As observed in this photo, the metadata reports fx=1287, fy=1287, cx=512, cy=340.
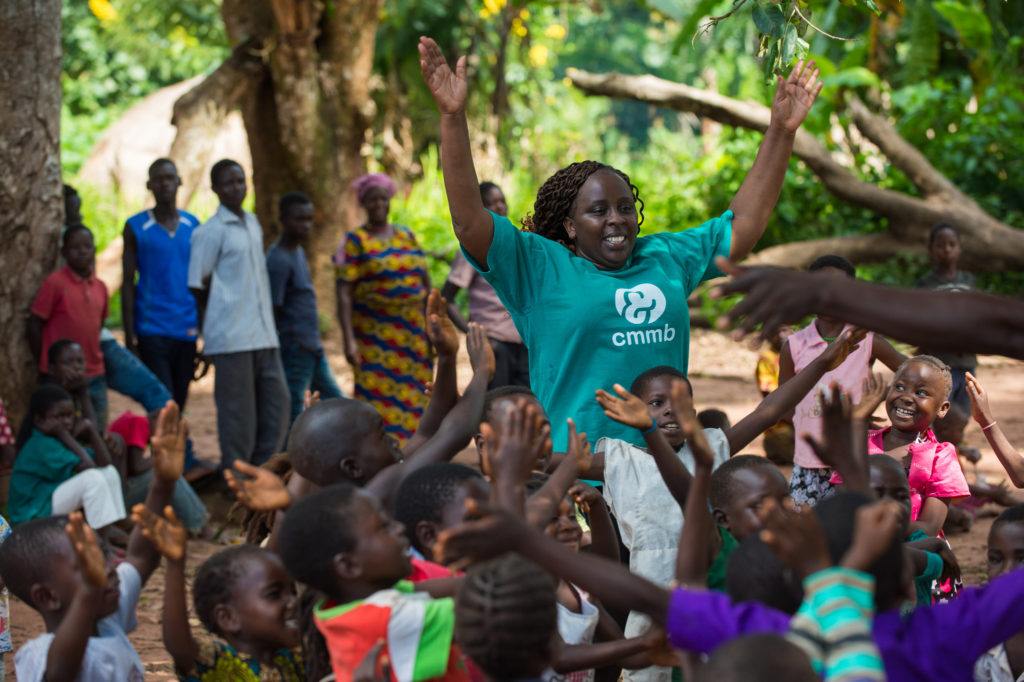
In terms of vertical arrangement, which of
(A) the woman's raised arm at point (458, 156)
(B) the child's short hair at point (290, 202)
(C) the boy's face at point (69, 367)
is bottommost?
(C) the boy's face at point (69, 367)

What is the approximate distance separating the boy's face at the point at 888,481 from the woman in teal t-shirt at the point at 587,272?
0.63m

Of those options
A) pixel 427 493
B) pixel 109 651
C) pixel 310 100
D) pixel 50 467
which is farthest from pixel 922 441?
pixel 310 100

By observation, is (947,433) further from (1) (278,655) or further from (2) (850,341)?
(1) (278,655)

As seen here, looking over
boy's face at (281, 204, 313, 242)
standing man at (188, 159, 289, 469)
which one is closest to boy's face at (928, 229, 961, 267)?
boy's face at (281, 204, 313, 242)

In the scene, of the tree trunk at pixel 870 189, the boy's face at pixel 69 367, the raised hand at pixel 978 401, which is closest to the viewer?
the raised hand at pixel 978 401

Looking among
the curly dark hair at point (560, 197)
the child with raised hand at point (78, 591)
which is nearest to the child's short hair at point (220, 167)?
the curly dark hair at point (560, 197)

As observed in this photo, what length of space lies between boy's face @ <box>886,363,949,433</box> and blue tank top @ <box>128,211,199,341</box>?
4.25 metres

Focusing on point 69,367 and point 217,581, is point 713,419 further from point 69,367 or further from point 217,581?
point 69,367

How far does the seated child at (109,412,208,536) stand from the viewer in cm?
656

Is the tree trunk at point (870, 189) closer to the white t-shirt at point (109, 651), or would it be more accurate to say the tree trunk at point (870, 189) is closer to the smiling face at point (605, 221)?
the smiling face at point (605, 221)

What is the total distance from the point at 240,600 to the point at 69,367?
3764mm

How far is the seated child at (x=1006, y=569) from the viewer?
3.29 m

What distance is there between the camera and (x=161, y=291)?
288 inches

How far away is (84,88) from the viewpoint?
24.4 meters
